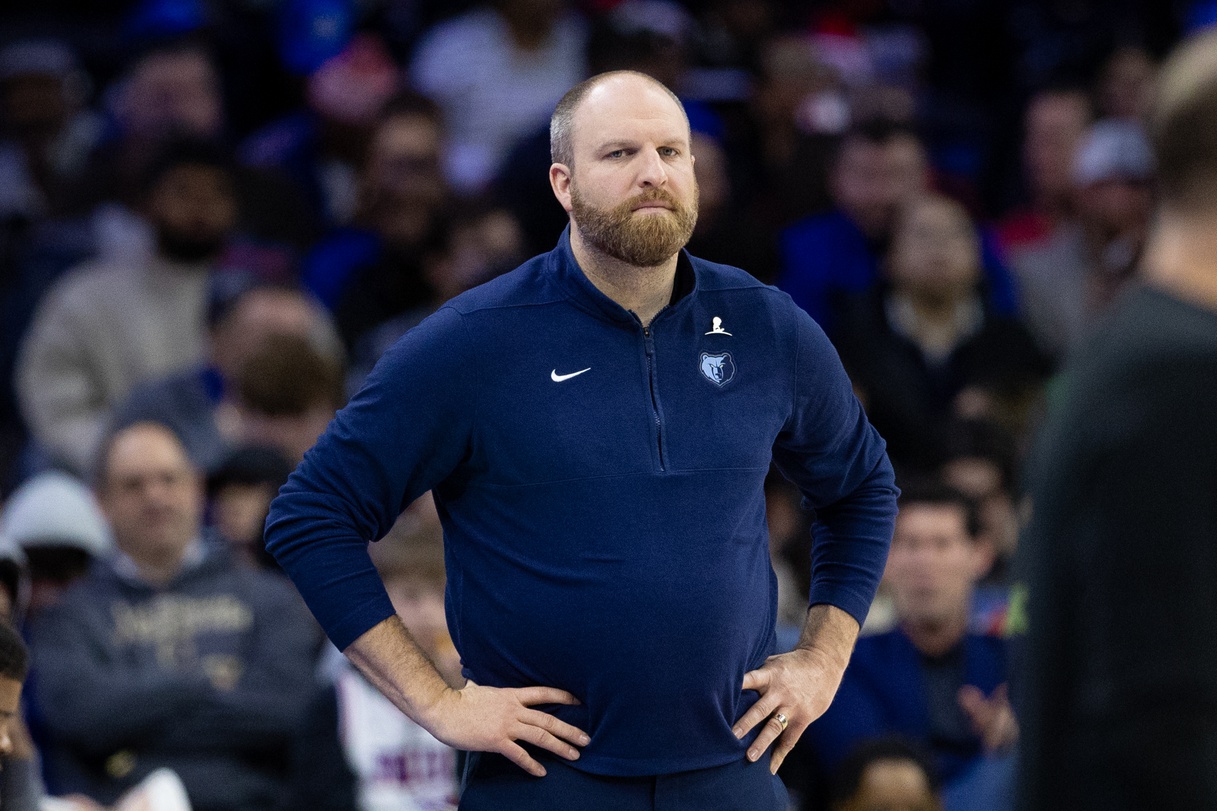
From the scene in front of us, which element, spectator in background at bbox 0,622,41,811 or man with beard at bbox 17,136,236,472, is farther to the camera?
man with beard at bbox 17,136,236,472

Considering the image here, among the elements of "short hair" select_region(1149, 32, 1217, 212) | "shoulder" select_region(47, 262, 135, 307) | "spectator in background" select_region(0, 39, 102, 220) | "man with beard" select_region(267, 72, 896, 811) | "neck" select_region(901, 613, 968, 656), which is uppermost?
"short hair" select_region(1149, 32, 1217, 212)

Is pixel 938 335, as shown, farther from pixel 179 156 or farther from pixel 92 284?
pixel 92 284

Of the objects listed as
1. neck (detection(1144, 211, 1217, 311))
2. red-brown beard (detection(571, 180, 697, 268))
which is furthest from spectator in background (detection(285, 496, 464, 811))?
neck (detection(1144, 211, 1217, 311))

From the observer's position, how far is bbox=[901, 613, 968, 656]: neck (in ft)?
18.5

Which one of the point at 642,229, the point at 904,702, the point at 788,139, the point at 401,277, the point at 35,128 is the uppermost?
the point at 642,229

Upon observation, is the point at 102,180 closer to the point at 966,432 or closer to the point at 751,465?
the point at 966,432

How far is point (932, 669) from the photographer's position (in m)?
5.61

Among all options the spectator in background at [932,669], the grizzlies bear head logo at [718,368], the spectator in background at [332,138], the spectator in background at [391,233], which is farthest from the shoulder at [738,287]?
the spectator in background at [332,138]

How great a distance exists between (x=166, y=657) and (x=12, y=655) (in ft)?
6.80

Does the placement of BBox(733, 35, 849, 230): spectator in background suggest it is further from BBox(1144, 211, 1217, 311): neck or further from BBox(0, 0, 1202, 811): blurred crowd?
BBox(1144, 211, 1217, 311): neck

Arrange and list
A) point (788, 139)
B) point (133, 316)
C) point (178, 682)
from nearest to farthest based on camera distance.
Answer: point (178, 682) → point (133, 316) → point (788, 139)

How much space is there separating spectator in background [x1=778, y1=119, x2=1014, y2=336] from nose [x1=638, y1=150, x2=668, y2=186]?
14.8 ft

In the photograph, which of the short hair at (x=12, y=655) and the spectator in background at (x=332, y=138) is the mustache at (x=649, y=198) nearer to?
the short hair at (x=12, y=655)

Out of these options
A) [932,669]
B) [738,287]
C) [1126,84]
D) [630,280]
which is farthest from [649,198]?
[1126,84]
